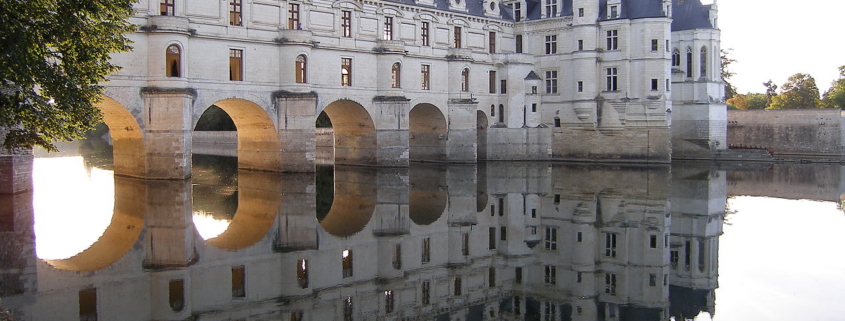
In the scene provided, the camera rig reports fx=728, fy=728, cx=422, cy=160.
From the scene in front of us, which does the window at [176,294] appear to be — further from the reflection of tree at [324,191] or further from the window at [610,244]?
the window at [610,244]

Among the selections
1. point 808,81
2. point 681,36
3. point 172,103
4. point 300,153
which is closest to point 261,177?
point 300,153

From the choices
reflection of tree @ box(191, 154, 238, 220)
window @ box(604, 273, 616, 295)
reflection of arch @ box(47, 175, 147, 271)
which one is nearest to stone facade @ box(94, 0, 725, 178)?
reflection of tree @ box(191, 154, 238, 220)

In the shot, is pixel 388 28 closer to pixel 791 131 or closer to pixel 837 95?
pixel 791 131

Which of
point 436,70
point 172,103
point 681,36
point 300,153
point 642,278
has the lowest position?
point 642,278

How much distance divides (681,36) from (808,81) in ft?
82.3

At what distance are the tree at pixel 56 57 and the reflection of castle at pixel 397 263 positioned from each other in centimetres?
235

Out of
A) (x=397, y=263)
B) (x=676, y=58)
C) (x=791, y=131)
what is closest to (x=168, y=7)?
(x=397, y=263)

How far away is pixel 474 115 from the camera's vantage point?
125ft

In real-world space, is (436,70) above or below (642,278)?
above

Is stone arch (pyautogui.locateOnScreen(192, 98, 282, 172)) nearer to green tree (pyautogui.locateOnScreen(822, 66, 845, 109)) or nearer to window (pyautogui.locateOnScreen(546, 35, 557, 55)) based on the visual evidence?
window (pyautogui.locateOnScreen(546, 35, 557, 55))

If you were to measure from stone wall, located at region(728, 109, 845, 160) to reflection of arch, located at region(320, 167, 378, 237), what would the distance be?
29.1 metres

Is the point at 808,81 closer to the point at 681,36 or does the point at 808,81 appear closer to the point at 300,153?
the point at 681,36

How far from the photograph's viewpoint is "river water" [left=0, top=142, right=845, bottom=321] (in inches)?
405

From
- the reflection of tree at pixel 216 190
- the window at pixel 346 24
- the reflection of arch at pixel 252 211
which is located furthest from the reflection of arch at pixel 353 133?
the reflection of arch at pixel 252 211
